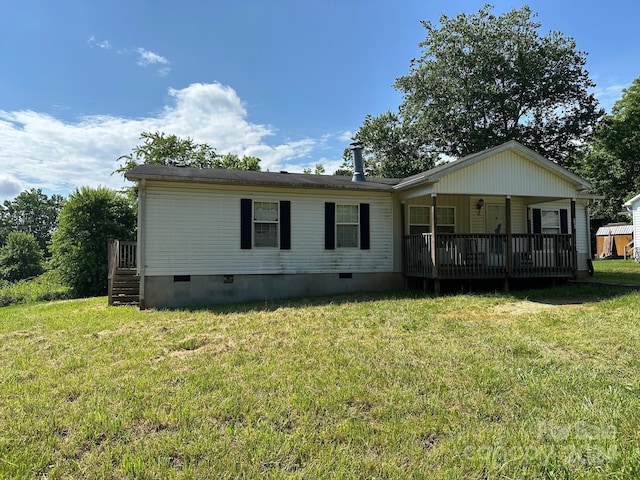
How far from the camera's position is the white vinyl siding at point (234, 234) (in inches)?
381

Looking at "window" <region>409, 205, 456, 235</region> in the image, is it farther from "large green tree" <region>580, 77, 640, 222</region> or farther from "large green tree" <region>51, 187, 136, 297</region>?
"large green tree" <region>580, 77, 640, 222</region>

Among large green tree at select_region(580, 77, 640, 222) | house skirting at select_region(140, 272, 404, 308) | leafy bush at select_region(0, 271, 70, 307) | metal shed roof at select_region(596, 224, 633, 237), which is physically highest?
large green tree at select_region(580, 77, 640, 222)

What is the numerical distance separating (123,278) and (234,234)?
400cm

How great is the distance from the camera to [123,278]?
11727 millimetres

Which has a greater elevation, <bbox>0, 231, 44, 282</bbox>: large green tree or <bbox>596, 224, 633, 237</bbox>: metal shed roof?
<bbox>596, 224, 633, 237</bbox>: metal shed roof

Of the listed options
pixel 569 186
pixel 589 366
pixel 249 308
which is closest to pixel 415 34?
pixel 569 186

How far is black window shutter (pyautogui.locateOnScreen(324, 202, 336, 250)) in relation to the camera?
1093cm

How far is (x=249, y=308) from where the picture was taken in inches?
356

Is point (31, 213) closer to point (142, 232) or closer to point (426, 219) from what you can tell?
point (142, 232)

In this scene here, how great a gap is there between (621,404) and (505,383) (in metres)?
0.90

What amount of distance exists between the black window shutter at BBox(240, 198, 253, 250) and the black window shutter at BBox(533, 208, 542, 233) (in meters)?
9.04

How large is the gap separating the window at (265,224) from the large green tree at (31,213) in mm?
73508

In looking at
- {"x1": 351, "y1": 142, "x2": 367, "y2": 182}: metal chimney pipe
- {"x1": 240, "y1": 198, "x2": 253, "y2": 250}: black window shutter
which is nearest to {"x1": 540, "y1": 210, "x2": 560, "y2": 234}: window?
{"x1": 351, "y1": 142, "x2": 367, "y2": 182}: metal chimney pipe

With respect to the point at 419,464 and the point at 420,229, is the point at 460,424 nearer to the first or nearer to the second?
the point at 419,464
